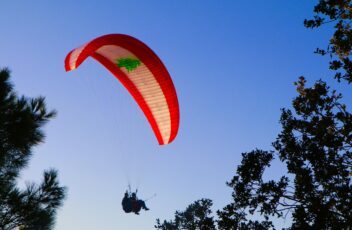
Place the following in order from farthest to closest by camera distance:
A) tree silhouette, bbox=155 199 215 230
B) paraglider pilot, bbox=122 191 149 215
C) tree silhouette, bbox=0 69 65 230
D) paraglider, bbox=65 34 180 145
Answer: tree silhouette, bbox=155 199 215 230 < paraglider pilot, bbox=122 191 149 215 < paraglider, bbox=65 34 180 145 < tree silhouette, bbox=0 69 65 230

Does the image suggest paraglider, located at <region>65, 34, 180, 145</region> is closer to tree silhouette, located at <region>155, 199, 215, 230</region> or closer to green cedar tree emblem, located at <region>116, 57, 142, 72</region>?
green cedar tree emblem, located at <region>116, 57, 142, 72</region>

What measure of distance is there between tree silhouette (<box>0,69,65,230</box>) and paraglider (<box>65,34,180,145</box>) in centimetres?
359

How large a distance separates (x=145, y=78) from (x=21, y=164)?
5.21 meters

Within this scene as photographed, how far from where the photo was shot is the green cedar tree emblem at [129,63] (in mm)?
10219

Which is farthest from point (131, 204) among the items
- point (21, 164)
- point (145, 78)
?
point (21, 164)

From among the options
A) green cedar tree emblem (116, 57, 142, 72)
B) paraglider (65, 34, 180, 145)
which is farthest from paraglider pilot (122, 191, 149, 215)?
green cedar tree emblem (116, 57, 142, 72)

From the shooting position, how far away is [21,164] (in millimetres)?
6383

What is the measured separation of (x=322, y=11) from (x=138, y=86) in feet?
21.0

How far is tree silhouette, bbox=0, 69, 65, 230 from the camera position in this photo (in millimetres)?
5754

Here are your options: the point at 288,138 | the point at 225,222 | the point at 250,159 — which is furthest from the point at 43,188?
the point at 288,138

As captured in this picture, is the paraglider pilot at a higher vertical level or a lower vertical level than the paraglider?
lower

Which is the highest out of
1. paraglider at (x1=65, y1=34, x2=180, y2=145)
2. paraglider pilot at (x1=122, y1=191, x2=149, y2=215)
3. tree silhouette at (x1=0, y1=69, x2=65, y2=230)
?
paraglider at (x1=65, y1=34, x2=180, y2=145)

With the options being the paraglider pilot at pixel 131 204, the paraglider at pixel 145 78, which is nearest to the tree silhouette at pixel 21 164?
the paraglider at pixel 145 78

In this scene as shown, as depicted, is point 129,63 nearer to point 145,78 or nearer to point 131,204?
point 145,78
